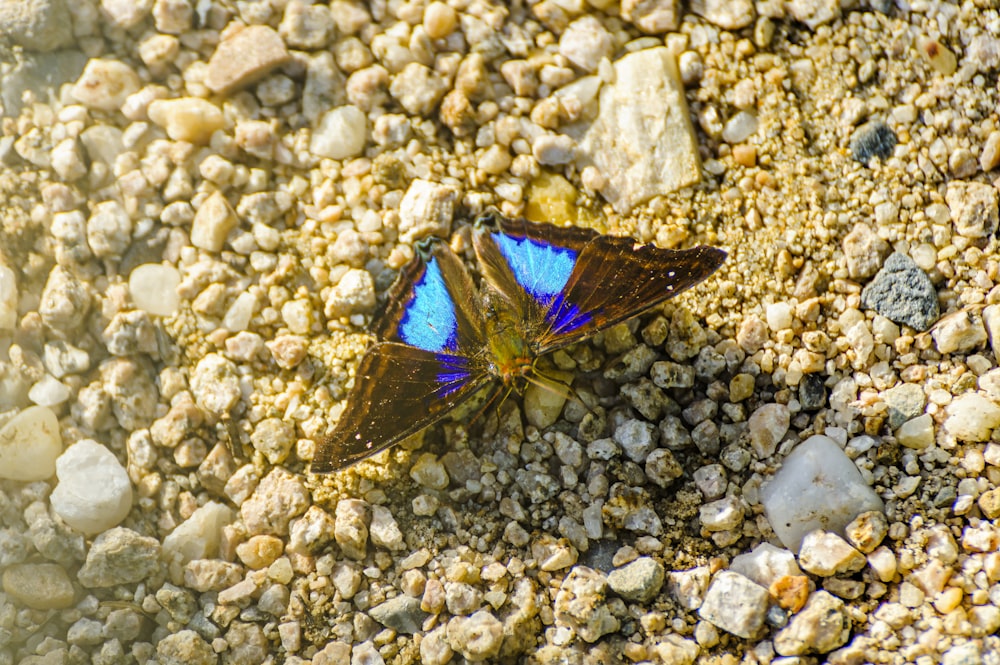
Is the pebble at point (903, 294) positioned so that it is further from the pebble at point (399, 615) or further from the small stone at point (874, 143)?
the pebble at point (399, 615)

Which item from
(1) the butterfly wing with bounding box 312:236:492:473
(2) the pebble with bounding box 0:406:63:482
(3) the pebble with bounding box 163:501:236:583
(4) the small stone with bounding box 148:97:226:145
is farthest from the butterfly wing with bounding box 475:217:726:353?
(2) the pebble with bounding box 0:406:63:482

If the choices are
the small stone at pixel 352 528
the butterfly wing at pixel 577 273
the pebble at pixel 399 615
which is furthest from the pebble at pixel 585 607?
the butterfly wing at pixel 577 273

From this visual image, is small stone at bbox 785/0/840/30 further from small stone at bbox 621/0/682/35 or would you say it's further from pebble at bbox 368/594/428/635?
pebble at bbox 368/594/428/635

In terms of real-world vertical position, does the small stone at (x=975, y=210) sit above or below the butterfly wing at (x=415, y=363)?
above

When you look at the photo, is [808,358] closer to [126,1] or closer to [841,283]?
[841,283]

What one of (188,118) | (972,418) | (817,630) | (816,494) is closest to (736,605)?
(817,630)

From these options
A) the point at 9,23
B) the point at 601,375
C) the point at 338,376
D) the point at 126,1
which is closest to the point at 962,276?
the point at 601,375

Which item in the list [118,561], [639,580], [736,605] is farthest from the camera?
[118,561]

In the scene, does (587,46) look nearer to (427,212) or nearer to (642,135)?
(642,135)
